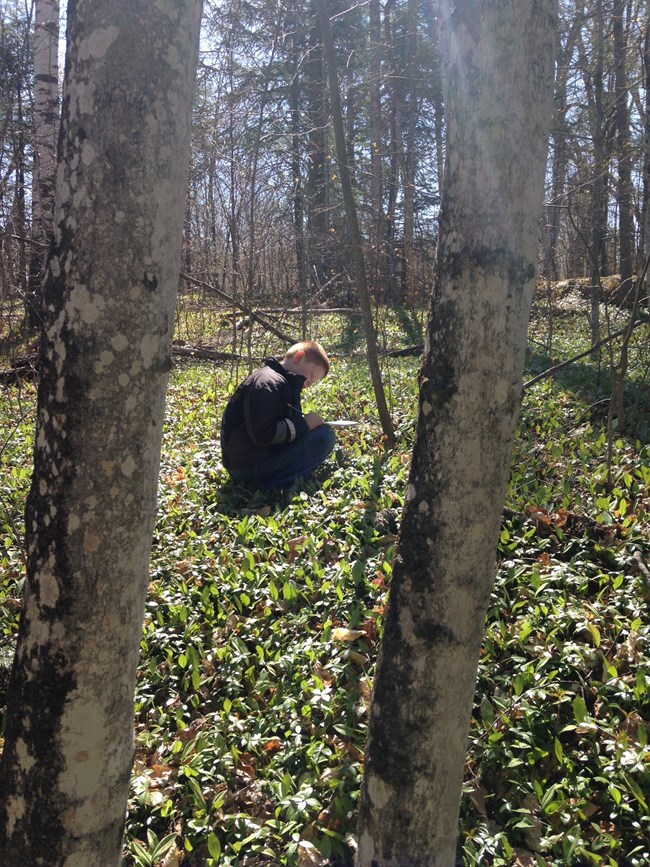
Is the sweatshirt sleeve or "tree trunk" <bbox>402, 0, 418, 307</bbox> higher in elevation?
"tree trunk" <bbox>402, 0, 418, 307</bbox>

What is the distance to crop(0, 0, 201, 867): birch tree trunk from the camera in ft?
4.65

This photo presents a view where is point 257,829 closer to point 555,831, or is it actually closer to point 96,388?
point 555,831

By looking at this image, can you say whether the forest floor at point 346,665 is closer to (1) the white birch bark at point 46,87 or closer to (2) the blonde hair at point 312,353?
(2) the blonde hair at point 312,353

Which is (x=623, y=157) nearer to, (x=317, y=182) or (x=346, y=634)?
(x=317, y=182)

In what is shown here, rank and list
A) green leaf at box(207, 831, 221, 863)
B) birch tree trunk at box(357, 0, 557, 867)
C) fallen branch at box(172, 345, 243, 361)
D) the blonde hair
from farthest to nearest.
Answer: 1. fallen branch at box(172, 345, 243, 361)
2. the blonde hair
3. green leaf at box(207, 831, 221, 863)
4. birch tree trunk at box(357, 0, 557, 867)

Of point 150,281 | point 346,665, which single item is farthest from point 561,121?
→ point 150,281

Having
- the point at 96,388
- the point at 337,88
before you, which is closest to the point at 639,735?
the point at 96,388

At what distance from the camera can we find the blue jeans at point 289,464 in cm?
546

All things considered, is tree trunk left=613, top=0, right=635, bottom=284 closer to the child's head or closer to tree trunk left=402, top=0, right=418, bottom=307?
tree trunk left=402, top=0, right=418, bottom=307

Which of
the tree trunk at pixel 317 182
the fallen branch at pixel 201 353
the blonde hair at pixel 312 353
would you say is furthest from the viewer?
the tree trunk at pixel 317 182

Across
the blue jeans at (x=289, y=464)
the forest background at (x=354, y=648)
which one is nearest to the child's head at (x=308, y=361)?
the blue jeans at (x=289, y=464)

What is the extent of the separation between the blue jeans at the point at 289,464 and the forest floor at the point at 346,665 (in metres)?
0.16

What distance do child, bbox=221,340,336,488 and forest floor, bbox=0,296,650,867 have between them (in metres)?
0.20

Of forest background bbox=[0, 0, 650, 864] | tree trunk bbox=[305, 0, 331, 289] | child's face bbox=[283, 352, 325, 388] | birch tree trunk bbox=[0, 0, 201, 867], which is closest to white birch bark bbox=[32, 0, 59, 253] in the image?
forest background bbox=[0, 0, 650, 864]
